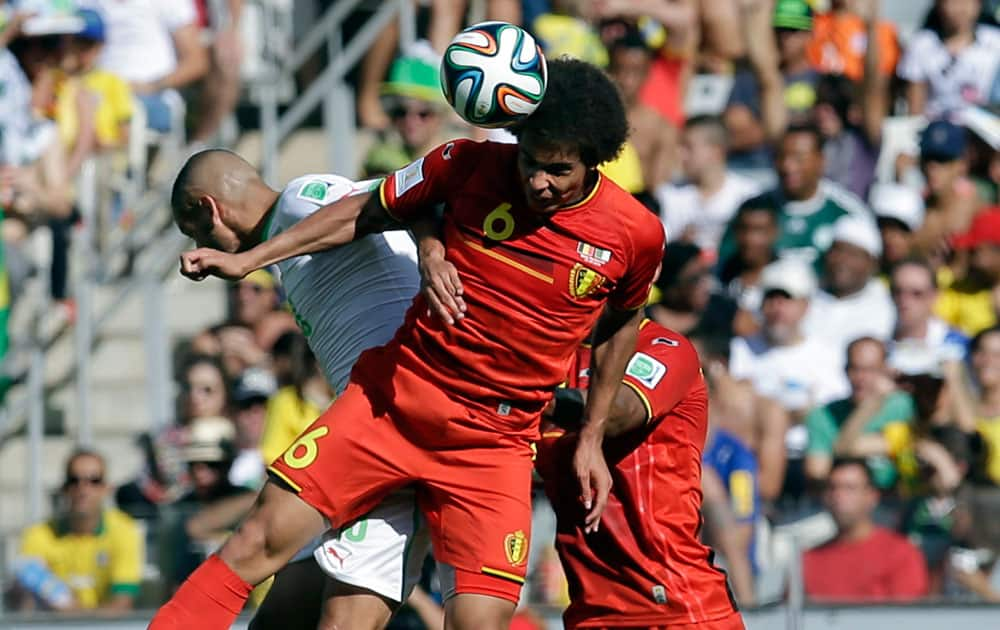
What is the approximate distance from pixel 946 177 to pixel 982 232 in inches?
22.0

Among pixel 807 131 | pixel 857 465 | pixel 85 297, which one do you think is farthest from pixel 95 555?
pixel 807 131

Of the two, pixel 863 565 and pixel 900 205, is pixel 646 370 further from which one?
pixel 900 205

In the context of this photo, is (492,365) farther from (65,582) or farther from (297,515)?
(65,582)

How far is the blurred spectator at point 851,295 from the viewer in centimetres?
A: 1110

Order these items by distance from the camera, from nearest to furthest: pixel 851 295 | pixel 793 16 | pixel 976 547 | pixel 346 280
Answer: pixel 346 280
pixel 976 547
pixel 851 295
pixel 793 16

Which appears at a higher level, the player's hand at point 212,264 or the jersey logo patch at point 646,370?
the player's hand at point 212,264

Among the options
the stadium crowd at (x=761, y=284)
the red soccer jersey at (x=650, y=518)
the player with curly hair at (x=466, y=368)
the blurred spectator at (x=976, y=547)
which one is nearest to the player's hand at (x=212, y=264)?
the player with curly hair at (x=466, y=368)

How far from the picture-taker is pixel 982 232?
11367 mm

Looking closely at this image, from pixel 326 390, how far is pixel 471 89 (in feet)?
15.9

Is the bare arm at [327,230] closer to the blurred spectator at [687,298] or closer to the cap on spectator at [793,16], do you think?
the blurred spectator at [687,298]

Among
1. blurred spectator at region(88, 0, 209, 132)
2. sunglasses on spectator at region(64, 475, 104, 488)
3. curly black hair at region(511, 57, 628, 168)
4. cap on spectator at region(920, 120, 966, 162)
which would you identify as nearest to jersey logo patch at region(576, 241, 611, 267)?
curly black hair at region(511, 57, 628, 168)

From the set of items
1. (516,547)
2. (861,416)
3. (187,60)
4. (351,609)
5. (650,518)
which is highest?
(516,547)

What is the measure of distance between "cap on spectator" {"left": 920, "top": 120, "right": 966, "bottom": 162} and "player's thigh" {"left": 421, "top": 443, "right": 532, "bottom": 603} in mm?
6073

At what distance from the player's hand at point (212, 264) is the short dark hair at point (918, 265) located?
5.70 meters
